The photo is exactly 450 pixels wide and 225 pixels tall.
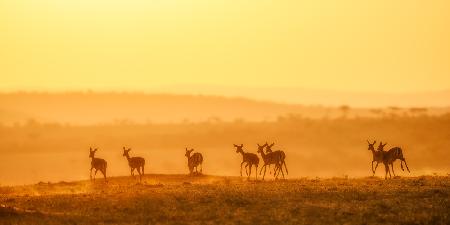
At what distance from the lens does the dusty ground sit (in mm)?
32031

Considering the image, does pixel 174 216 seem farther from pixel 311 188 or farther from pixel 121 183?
pixel 121 183

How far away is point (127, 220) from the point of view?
3206cm

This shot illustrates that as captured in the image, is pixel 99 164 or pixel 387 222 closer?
pixel 387 222

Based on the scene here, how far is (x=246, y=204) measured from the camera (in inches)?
1363

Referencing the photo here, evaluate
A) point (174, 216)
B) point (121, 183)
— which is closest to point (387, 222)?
point (174, 216)

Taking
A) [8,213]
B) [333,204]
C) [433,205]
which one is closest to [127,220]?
[8,213]

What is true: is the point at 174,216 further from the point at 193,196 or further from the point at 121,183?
the point at 121,183

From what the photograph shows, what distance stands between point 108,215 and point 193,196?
4.60 metres

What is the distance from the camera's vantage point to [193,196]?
119ft

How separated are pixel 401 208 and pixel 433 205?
139 cm

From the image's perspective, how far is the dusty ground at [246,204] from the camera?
32.0m

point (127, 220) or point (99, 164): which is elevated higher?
point (99, 164)

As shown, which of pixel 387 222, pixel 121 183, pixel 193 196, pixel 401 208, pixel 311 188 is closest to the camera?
pixel 387 222

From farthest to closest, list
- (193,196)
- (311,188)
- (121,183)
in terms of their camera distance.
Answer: (121,183) → (311,188) → (193,196)
